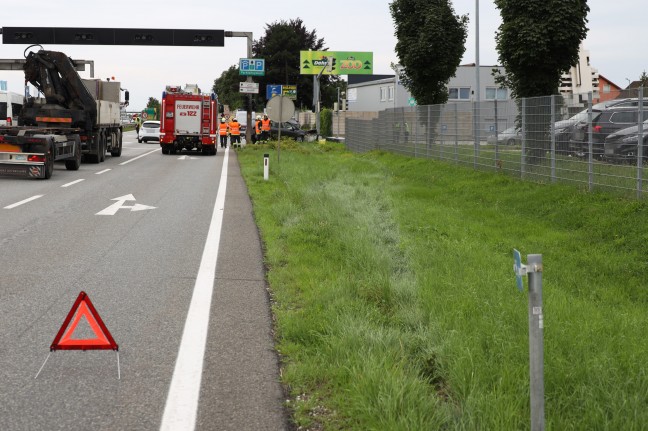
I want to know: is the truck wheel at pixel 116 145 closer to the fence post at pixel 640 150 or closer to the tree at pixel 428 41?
the tree at pixel 428 41

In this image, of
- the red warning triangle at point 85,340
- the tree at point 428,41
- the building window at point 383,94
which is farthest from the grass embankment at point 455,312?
the building window at point 383,94

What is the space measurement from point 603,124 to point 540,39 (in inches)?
231

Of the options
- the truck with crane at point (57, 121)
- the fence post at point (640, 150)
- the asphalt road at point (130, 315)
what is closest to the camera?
the asphalt road at point (130, 315)

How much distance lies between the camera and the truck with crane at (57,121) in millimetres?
22875

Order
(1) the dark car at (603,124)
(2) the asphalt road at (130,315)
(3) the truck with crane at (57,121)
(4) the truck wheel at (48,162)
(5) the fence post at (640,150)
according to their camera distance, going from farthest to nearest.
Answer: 1. (4) the truck wheel at (48,162)
2. (3) the truck with crane at (57,121)
3. (1) the dark car at (603,124)
4. (5) the fence post at (640,150)
5. (2) the asphalt road at (130,315)

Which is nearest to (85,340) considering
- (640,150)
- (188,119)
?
(640,150)

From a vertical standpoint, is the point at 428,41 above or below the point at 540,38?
above

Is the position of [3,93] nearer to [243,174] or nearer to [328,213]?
[243,174]

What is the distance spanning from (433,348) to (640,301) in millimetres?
3185

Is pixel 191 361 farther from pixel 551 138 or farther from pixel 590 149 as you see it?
pixel 551 138

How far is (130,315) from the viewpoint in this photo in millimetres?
7176

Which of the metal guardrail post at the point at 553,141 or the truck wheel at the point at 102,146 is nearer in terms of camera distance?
the metal guardrail post at the point at 553,141

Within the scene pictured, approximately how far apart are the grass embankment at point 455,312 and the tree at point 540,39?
6029 mm

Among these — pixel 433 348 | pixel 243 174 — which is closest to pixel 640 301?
pixel 433 348
